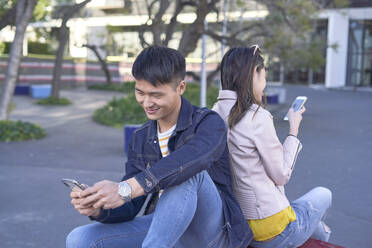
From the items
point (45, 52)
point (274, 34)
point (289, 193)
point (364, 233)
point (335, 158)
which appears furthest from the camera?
point (45, 52)

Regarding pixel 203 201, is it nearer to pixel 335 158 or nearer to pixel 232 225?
pixel 232 225

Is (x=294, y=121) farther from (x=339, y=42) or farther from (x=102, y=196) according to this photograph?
(x=339, y=42)

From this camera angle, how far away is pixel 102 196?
6.48 feet

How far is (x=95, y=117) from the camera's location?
12805 millimetres

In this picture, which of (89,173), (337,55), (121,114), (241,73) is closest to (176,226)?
(241,73)

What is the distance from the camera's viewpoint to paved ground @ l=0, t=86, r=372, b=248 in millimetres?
3977

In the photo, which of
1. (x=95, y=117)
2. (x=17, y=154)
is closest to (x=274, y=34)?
(x=95, y=117)

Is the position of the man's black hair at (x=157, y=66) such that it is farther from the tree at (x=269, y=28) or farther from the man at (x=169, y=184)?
the tree at (x=269, y=28)

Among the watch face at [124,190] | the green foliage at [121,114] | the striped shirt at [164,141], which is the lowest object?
the green foliage at [121,114]

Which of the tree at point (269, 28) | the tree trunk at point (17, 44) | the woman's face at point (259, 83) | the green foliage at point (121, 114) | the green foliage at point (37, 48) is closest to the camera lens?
the woman's face at point (259, 83)

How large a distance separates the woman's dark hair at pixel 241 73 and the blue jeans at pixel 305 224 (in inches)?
25.6

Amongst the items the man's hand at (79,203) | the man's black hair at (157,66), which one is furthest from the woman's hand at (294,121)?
the man's hand at (79,203)

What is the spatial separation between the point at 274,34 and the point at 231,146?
10404 mm

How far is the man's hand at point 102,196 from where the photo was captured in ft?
6.46
